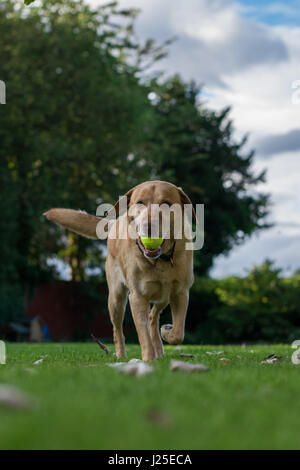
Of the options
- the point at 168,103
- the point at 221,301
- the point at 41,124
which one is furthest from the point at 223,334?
the point at 168,103

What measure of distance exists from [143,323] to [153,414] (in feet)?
9.18

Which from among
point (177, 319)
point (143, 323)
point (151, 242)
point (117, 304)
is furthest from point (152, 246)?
point (117, 304)

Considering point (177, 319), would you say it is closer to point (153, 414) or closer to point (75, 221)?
point (75, 221)

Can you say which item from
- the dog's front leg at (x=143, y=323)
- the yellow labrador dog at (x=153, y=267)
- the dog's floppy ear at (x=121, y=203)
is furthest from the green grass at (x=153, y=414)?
the dog's floppy ear at (x=121, y=203)

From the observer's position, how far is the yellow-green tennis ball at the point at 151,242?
4.70 metres

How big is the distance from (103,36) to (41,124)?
5.31 metres

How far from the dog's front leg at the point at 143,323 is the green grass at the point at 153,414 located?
5.26 ft

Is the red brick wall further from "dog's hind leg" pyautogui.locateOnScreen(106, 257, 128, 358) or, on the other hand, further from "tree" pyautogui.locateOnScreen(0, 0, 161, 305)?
"dog's hind leg" pyautogui.locateOnScreen(106, 257, 128, 358)

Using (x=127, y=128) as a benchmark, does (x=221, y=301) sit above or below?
below

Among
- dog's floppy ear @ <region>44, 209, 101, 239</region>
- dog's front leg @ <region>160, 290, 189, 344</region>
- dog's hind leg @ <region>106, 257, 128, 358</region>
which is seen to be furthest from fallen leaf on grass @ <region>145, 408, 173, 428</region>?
dog's floppy ear @ <region>44, 209, 101, 239</region>

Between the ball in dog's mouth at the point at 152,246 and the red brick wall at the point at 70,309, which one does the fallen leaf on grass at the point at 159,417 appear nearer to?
the ball in dog's mouth at the point at 152,246

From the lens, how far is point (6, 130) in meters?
19.6

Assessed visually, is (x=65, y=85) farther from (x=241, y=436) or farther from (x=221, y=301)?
(x=241, y=436)

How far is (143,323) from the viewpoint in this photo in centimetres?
492
